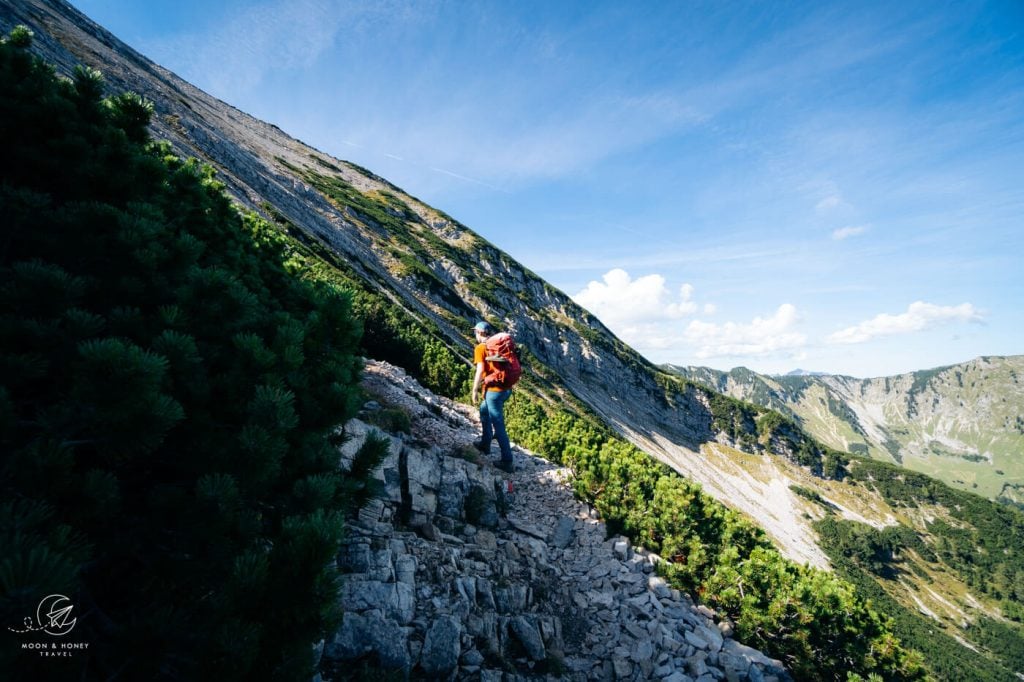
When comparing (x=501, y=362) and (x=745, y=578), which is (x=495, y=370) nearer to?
(x=501, y=362)

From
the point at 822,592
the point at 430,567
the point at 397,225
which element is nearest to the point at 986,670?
the point at 822,592

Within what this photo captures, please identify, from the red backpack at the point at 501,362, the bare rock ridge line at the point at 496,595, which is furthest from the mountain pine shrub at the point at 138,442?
the red backpack at the point at 501,362

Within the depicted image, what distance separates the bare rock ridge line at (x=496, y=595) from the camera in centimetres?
502

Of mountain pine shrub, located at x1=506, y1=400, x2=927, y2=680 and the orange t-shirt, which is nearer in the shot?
mountain pine shrub, located at x1=506, y1=400, x2=927, y2=680

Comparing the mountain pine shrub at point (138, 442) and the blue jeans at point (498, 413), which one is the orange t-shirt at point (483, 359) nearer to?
the blue jeans at point (498, 413)

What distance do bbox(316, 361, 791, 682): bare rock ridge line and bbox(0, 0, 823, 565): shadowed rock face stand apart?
1652 inches

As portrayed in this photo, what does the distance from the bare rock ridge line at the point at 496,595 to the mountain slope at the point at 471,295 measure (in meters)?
36.1

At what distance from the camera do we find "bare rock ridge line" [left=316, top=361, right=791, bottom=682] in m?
5.02

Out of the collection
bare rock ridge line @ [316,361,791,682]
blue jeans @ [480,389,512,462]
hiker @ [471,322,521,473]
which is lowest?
bare rock ridge line @ [316,361,791,682]

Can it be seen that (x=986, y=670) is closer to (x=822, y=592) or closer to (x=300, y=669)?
(x=822, y=592)

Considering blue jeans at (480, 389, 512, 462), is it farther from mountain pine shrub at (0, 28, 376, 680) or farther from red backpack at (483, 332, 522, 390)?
mountain pine shrub at (0, 28, 376, 680)

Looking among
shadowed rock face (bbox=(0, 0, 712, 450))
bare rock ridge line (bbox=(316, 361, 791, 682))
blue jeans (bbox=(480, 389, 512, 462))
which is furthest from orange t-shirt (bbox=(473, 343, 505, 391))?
shadowed rock face (bbox=(0, 0, 712, 450))

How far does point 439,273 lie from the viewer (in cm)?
8950

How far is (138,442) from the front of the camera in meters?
2.15
